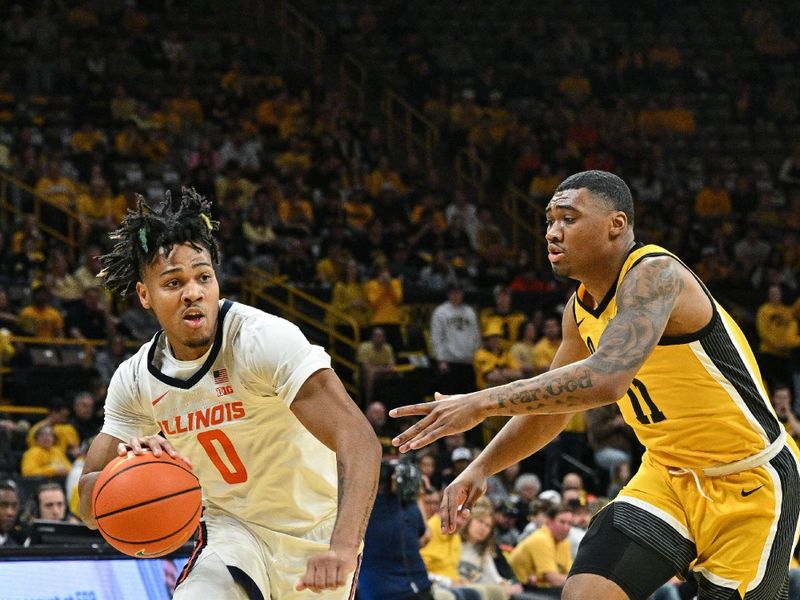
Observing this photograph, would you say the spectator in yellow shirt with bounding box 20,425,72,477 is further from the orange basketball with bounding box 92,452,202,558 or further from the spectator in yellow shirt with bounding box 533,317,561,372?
the orange basketball with bounding box 92,452,202,558

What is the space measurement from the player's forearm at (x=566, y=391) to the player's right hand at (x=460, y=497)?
835 millimetres

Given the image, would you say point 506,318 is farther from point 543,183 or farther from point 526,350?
point 543,183

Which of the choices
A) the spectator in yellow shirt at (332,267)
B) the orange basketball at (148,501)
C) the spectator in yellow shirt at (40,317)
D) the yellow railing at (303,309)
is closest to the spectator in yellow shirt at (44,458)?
the spectator in yellow shirt at (40,317)

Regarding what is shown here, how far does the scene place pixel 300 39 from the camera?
21516 millimetres

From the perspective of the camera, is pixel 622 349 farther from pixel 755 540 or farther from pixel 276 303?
pixel 276 303

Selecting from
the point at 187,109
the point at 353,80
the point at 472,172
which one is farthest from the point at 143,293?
the point at 353,80

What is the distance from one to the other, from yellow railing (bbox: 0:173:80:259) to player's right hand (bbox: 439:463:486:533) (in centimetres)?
1113

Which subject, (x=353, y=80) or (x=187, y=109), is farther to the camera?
(x=353, y=80)

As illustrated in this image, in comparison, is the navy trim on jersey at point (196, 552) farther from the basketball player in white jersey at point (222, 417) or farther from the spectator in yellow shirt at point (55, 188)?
the spectator in yellow shirt at point (55, 188)

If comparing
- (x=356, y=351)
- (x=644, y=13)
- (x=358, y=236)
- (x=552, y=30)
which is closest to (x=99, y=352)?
(x=356, y=351)

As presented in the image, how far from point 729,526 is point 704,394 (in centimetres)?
48

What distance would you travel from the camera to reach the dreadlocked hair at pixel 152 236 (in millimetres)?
4668

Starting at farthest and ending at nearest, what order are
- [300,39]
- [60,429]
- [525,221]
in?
[300,39] < [525,221] < [60,429]

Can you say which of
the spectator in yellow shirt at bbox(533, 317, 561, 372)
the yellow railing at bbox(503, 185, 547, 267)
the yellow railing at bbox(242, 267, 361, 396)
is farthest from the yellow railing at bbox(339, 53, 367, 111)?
the spectator in yellow shirt at bbox(533, 317, 561, 372)
